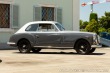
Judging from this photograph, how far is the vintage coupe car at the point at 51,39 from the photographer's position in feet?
49.3

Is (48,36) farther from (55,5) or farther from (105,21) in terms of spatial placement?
(105,21)

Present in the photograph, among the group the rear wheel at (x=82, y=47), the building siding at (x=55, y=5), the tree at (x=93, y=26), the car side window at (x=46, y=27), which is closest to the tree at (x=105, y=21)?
the tree at (x=93, y=26)

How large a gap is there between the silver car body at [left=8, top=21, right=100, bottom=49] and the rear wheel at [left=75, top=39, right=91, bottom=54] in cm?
14

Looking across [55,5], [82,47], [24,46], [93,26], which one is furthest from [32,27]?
[93,26]

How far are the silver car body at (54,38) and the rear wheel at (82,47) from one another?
140 mm

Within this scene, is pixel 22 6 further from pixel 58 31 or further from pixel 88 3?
pixel 88 3

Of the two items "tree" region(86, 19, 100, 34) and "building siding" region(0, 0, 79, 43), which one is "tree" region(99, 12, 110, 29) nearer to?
"tree" region(86, 19, 100, 34)

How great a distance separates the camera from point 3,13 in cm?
2139

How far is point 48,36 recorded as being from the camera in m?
15.6

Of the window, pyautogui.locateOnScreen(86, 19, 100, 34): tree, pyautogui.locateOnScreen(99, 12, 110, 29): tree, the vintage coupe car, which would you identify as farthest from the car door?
pyautogui.locateOnScreen(99, 12, 110, 29): tree

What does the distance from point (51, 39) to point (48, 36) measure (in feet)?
0.60

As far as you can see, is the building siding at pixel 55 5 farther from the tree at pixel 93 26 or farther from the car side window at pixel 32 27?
the tree at pixel 93 26

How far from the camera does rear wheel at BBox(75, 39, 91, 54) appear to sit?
15.0 m

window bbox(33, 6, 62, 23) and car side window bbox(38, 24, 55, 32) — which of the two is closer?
car side window bbox(38, 24, 55, 32)
